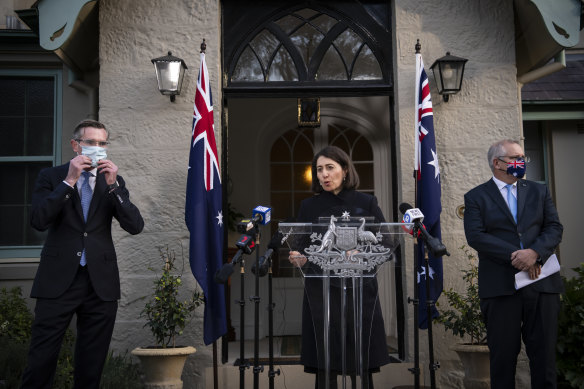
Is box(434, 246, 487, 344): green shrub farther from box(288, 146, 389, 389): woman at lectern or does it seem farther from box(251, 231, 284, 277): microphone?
box(251, 231, 284, 277): microphone

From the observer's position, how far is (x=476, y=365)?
5.13 m

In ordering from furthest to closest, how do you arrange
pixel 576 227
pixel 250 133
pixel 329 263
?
pixel 250 133 → pixel 576 227 → pixel 329 263

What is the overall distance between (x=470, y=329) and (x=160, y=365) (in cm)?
274

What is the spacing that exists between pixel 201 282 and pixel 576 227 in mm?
5766

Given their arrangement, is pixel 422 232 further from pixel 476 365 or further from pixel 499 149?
pixel 476 365

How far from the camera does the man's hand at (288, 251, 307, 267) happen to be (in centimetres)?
352

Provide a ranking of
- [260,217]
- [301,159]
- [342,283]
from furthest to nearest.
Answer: [301,159]
[260,217]
[342,283]

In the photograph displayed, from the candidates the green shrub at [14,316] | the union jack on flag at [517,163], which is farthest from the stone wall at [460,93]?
the green shrub at [14,316]

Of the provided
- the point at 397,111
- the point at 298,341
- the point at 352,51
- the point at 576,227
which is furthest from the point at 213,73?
the point at 576,227

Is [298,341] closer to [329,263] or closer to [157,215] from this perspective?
[157,215]

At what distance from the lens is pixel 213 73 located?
5883 mm

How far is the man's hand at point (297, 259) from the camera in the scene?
3.52m

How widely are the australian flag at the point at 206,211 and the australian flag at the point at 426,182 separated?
183 cm

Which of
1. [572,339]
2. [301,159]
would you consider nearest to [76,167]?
[572,339]
